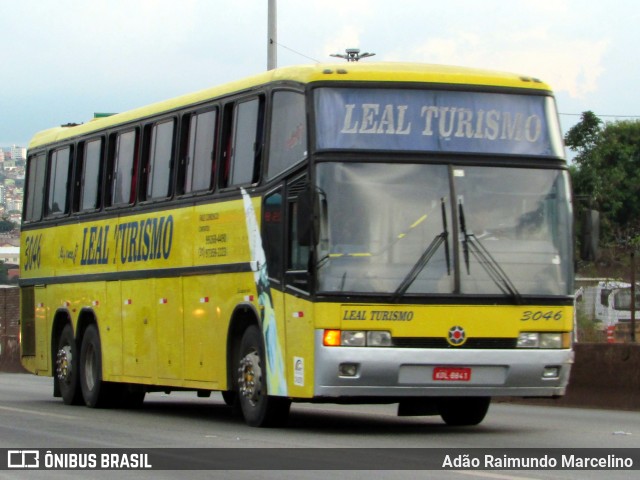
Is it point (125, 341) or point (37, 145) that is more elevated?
point (37, 145)

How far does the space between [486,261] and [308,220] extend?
5.77 ft

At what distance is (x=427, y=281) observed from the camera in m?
14.3

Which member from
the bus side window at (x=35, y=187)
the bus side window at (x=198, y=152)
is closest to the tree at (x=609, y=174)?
the bus side window at (x=35, y=187)

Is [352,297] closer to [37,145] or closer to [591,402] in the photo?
[591,402]

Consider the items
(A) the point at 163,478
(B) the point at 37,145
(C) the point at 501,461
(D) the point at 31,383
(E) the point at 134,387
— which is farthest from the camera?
(D) the point at 31,383

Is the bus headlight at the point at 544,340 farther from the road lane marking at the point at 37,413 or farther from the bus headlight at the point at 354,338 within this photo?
the road lane marking at the point at 37,413

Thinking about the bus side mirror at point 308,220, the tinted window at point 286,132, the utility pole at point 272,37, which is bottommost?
the bus side mirror at point 308,220

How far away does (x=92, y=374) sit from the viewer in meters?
20.9

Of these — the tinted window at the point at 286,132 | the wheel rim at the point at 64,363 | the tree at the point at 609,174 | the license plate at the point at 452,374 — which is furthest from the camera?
the tree at the point at 609,174

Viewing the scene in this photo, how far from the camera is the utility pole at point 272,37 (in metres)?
30.0

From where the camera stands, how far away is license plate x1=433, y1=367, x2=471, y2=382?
14211 mm

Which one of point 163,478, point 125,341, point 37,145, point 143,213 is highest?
point 37,145

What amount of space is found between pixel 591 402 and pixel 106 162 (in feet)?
23.5

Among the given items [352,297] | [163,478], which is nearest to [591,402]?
[352,297]
